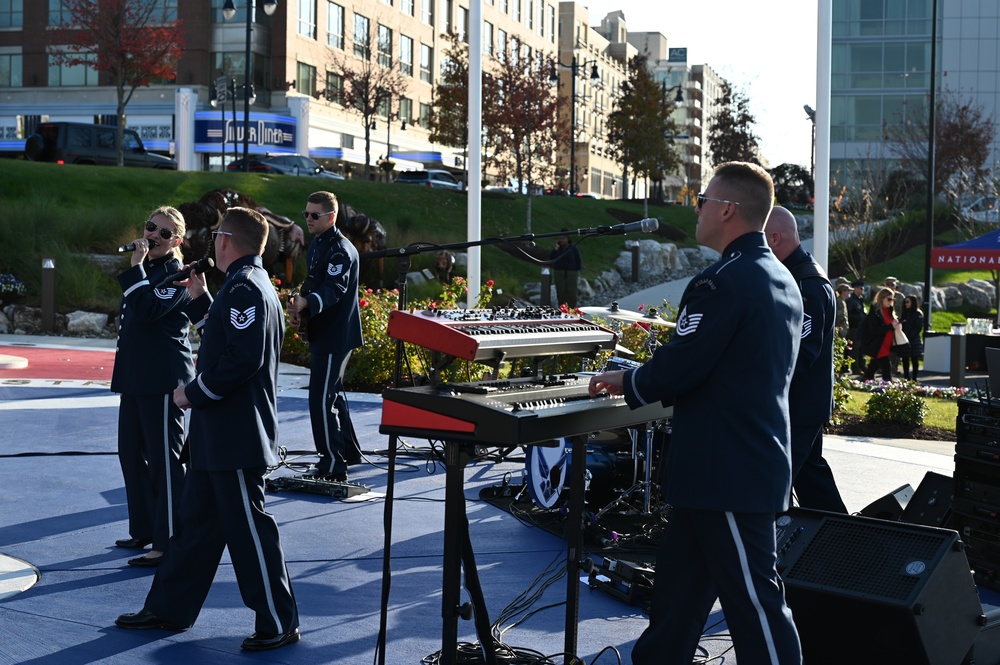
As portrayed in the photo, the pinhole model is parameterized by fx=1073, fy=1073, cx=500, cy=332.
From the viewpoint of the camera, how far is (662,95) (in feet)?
163

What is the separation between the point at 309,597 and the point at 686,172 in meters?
111

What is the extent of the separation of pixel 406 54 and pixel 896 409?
2033 inches

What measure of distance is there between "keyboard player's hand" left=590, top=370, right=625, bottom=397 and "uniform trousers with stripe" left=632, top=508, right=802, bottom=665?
0.52 m

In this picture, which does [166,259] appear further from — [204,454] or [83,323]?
[83,323]

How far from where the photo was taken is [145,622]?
516 centimetres

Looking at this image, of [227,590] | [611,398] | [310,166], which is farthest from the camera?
[310,166]

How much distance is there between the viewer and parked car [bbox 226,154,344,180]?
130 ft

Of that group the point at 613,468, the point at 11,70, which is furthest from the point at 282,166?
the point at 613,468

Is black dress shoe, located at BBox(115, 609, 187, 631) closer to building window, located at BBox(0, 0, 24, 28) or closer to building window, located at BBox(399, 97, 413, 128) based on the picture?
building window, located at BBox(0, 0, 24, 28)

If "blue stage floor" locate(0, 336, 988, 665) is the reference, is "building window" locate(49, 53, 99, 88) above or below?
above

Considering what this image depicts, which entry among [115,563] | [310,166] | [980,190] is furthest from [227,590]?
[980,190]

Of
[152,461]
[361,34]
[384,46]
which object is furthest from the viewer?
[361,34]

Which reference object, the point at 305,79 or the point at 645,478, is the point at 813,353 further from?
the point at 305,79

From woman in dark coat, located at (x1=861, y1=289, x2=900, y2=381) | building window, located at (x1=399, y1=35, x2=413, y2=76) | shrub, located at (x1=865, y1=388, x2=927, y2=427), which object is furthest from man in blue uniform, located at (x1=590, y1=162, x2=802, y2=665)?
building window, located at (x1=399, y1=35, x2=413, y2=76)
